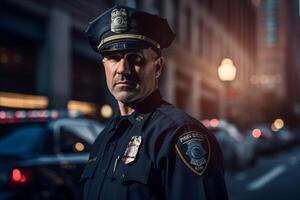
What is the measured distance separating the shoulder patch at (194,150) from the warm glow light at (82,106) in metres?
17.6

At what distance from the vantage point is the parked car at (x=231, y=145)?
60.8ft

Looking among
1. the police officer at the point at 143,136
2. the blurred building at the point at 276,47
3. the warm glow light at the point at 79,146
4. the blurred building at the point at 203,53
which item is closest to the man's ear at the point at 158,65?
the police officer at the point at 143,136

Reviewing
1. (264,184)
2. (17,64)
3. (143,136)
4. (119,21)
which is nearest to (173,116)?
(143,136)

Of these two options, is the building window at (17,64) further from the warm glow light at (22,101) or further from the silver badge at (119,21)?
the silver badge at (119,21)

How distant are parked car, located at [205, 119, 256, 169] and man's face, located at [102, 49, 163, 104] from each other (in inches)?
608

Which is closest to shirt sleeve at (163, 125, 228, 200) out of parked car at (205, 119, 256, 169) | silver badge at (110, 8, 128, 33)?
→ silver badge at (110, 8, 128, 33)

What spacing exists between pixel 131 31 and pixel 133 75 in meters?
0.18

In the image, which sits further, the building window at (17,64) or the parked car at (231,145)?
the parked car at (231,145)

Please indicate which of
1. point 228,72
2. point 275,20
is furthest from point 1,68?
point 275,20

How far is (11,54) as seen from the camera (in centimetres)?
1750

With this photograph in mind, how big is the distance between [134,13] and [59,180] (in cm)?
516

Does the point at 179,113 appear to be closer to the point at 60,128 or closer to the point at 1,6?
the point at 60,128

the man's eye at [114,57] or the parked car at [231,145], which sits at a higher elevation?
the man's eye at [114,57]

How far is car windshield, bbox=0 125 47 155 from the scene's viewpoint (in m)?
7.15
